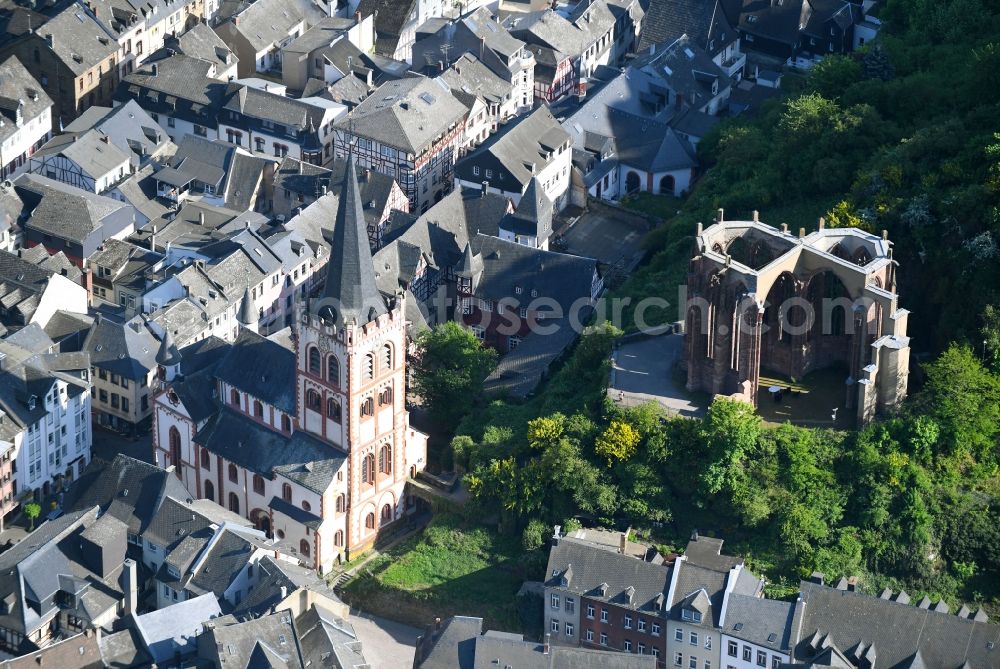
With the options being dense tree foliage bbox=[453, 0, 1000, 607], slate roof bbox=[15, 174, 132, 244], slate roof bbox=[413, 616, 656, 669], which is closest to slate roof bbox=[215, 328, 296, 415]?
dense tree foliage bbox=[453, 0, 1000, 607]

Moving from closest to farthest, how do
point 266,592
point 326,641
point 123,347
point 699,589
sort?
1. point 699,589
2. point 326,641
3. point 266,592
4. point 123,347

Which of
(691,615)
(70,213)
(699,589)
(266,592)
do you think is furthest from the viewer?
(70,213)

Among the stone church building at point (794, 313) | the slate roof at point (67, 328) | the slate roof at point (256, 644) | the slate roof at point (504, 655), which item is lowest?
the slate roof at point (256, 644)

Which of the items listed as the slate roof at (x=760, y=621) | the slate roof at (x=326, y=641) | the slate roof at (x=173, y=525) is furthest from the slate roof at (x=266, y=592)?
the slate roof at (x=760, y=621)

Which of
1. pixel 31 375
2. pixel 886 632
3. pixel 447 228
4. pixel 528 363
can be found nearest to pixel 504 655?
pixel 886 632

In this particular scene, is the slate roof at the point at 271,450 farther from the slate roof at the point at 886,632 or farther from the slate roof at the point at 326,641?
the slate roof at the point at 886,632

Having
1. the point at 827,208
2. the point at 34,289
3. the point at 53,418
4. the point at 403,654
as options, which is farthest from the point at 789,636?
the point at 34,289

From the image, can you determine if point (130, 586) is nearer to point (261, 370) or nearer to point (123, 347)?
point (261, 370)
